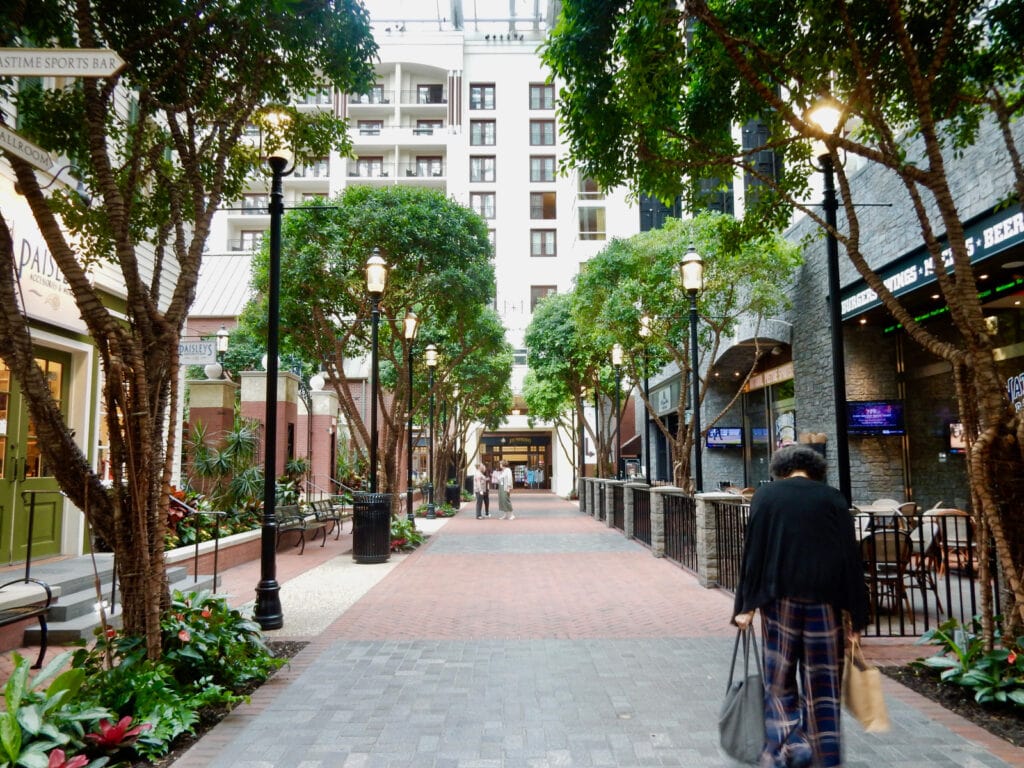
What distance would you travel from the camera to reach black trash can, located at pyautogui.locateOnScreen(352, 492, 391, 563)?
43.8ft

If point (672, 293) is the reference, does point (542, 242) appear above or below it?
above

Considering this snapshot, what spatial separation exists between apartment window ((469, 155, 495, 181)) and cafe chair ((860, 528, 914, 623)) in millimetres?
43481

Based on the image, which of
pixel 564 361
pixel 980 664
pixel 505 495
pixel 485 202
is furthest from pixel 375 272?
pixel 485 202

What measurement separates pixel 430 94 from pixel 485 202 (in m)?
8.88

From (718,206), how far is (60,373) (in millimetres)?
24976

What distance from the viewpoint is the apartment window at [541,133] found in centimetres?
4903

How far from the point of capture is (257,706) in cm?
523

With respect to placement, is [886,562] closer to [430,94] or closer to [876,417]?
[876,417]

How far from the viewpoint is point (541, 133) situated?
161 ft

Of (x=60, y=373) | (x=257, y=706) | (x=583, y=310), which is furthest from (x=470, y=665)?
(x=583, y=310)

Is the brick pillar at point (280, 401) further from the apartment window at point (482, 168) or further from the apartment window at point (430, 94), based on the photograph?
the apartment window at point (430, 94)

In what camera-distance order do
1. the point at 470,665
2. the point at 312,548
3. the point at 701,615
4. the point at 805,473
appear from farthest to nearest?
the point at 312,548
the point at 701,615
the point at 470,665
the point at 805,473

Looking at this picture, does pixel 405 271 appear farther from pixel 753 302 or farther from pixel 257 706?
pixel 257 706

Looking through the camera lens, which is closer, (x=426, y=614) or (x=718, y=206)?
(x=426, y=614)
